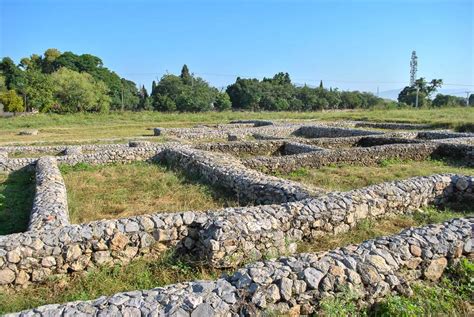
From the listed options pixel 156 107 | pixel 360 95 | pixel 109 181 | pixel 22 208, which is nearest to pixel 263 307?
pixel 22 208

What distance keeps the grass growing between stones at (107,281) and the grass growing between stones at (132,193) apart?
2629 mm

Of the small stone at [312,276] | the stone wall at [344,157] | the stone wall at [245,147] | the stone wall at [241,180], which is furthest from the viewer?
the stone wall at [245,147]

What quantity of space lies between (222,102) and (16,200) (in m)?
63.1

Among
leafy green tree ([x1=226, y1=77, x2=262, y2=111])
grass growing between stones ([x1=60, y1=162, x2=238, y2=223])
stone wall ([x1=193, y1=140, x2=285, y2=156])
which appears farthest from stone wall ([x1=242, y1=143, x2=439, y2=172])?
leafy green tree ([x1=226, y1=77, x2=262, y2=111])

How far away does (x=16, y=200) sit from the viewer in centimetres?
953

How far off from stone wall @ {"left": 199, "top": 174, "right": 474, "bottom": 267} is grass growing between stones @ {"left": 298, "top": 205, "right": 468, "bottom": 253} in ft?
0.37

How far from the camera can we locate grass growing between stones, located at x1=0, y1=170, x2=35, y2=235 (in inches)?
298

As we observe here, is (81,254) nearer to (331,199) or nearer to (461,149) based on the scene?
(331,199)

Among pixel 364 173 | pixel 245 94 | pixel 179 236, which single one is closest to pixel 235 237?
pixel 179 236

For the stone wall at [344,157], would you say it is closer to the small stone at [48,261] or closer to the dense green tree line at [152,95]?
the small stone at [48,261]

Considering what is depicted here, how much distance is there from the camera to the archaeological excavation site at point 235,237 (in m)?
3.86

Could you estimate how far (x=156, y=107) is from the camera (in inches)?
2798

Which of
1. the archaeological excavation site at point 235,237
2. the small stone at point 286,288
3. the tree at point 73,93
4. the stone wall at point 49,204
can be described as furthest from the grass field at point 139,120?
the small stone at point 286,288

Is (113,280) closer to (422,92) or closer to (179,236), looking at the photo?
(179,236)
